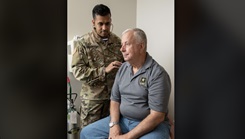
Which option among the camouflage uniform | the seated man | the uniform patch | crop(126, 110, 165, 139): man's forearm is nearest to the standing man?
the camouflage uniform

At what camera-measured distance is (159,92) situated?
45.8 inches

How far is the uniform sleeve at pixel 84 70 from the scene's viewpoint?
1.40 meters

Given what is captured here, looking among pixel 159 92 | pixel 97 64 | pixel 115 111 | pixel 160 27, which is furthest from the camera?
pixel 160 27

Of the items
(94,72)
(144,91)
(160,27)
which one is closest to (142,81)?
(144,91)

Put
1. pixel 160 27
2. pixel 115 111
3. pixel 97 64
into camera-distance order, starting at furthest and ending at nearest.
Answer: pixel 160 27 < pixel 97 64 < pixel 115 111

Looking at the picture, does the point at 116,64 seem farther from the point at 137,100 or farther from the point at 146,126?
the point at 146,126

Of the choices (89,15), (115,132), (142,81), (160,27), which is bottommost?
(115,132)

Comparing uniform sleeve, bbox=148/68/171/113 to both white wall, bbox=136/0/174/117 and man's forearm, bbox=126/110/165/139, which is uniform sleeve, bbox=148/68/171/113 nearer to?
man's forearm, bbox=126/110/165/139

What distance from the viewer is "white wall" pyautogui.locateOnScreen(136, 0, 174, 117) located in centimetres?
167

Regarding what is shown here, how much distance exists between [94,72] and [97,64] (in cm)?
8

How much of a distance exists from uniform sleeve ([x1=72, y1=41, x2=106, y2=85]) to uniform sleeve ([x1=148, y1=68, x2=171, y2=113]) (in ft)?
1.17

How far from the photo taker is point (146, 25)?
6.48 ft
